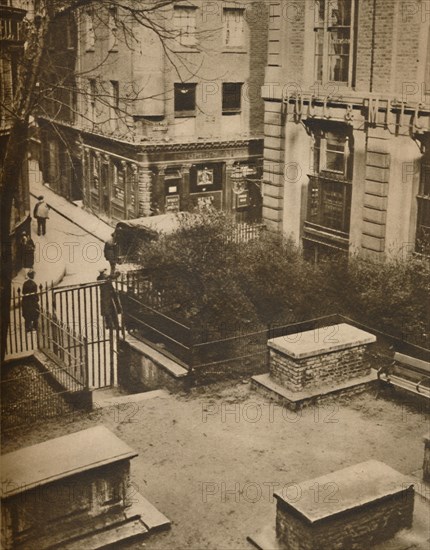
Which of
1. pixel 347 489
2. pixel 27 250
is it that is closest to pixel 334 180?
pixel 27 250

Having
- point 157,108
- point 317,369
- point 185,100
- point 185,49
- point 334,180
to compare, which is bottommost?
point 317,369

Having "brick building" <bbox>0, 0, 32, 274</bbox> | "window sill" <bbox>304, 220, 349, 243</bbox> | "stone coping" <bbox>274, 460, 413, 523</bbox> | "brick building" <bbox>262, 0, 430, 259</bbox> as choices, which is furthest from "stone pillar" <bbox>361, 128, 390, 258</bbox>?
"brick building" <bbox>0, 0, 32, 274</bbox>

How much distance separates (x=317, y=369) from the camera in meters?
9.09

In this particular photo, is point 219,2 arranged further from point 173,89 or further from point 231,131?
point 231,131

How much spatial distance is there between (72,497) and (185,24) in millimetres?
6641

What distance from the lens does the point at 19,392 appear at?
8602 millimetres

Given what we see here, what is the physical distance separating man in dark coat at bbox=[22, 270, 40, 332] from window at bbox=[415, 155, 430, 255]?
6392 mm

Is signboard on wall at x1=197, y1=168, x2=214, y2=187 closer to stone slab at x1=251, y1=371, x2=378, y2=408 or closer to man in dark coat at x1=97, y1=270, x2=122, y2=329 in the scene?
man in dark coat at x1=97, y1=270, x2=122, y2=329

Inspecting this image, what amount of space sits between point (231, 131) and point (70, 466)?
7966mm

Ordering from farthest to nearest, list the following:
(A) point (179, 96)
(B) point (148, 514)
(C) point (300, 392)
A: 1. (A) point (179, 96)
2. (C) point (300, 392)
3. (B) point (148, 514)

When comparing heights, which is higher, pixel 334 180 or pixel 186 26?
pixel 186 26

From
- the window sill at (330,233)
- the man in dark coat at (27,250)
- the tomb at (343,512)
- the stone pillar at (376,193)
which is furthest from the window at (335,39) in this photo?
the tomb at (343,512)

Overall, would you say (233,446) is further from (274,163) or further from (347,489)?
(274,163)

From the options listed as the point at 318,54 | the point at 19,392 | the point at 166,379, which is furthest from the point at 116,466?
the point at 318,54
